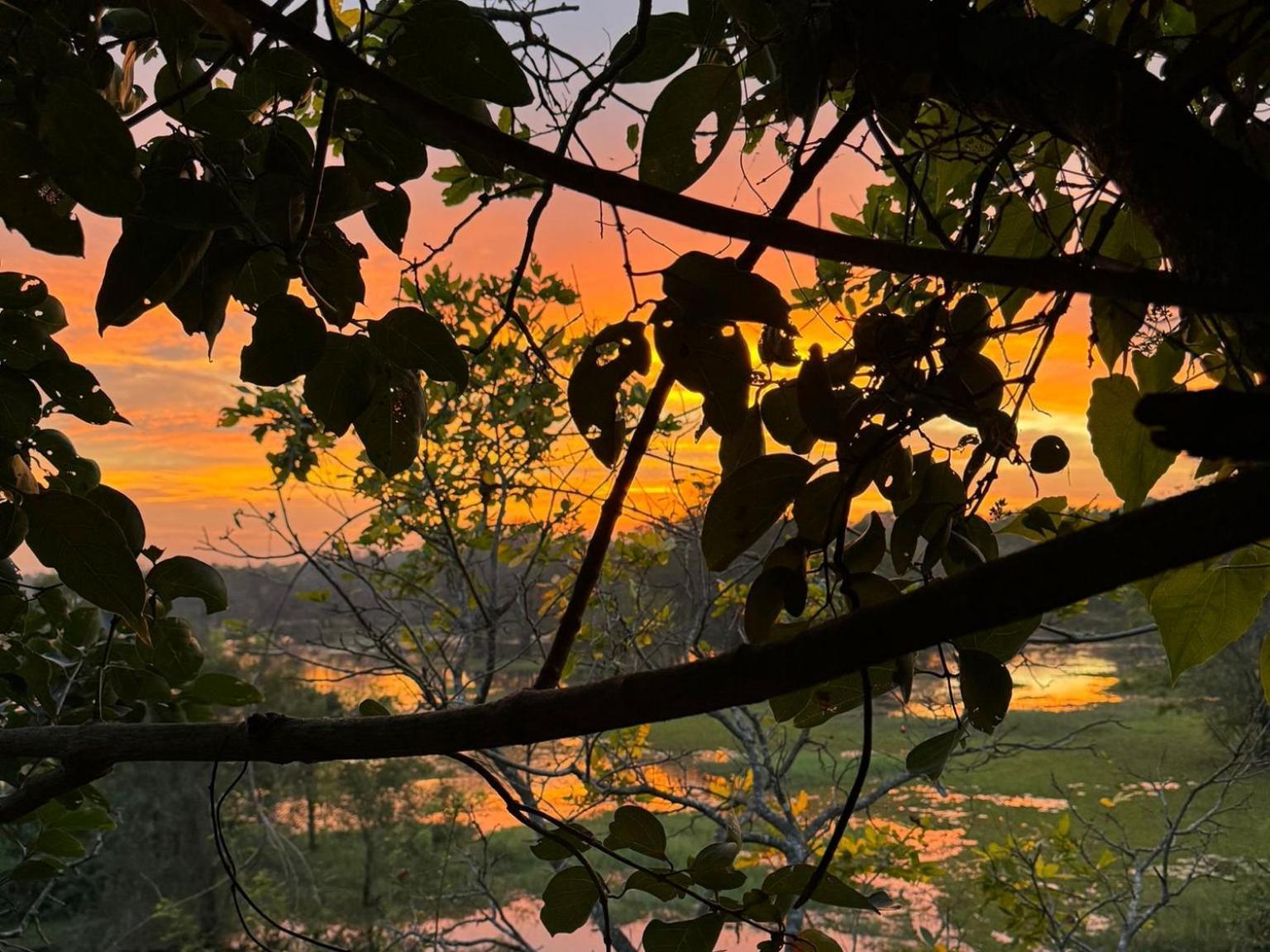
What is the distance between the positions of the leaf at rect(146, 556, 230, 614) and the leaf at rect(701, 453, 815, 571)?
0.95ft

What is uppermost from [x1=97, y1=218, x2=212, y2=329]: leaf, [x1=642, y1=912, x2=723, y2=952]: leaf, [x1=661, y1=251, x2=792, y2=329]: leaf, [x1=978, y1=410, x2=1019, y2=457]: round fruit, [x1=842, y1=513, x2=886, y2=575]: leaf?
[x1=97, y1=218, x2=212, y2=329]: leaf

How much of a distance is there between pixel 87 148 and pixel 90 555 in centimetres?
15

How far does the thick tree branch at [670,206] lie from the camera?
0.63 feet

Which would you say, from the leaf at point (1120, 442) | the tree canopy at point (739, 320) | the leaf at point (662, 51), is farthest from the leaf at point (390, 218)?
the leaf at point (1120, 442)

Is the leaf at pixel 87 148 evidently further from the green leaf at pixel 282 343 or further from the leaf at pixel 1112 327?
the leaf at pixel 1112 327

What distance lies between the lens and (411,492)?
8.09 ft

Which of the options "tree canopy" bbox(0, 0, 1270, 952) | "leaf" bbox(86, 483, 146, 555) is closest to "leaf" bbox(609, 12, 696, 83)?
"tree canopy" bbox(0, 0, 1270, 952)

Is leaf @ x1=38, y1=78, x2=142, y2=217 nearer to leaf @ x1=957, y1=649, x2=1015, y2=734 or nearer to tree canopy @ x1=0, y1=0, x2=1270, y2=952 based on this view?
tree canopy @ x1=0, y1=0, x2=1270, y2=952

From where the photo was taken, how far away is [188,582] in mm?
458

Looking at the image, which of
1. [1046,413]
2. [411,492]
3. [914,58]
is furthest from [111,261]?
[411,492]

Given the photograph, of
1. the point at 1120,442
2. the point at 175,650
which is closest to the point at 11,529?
the point at 175,650

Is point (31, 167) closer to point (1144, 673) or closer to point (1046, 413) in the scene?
point (1046, 413)

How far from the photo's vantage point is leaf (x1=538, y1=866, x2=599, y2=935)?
362mm

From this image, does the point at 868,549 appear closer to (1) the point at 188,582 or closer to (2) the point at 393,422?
(2) the point at 393,422
